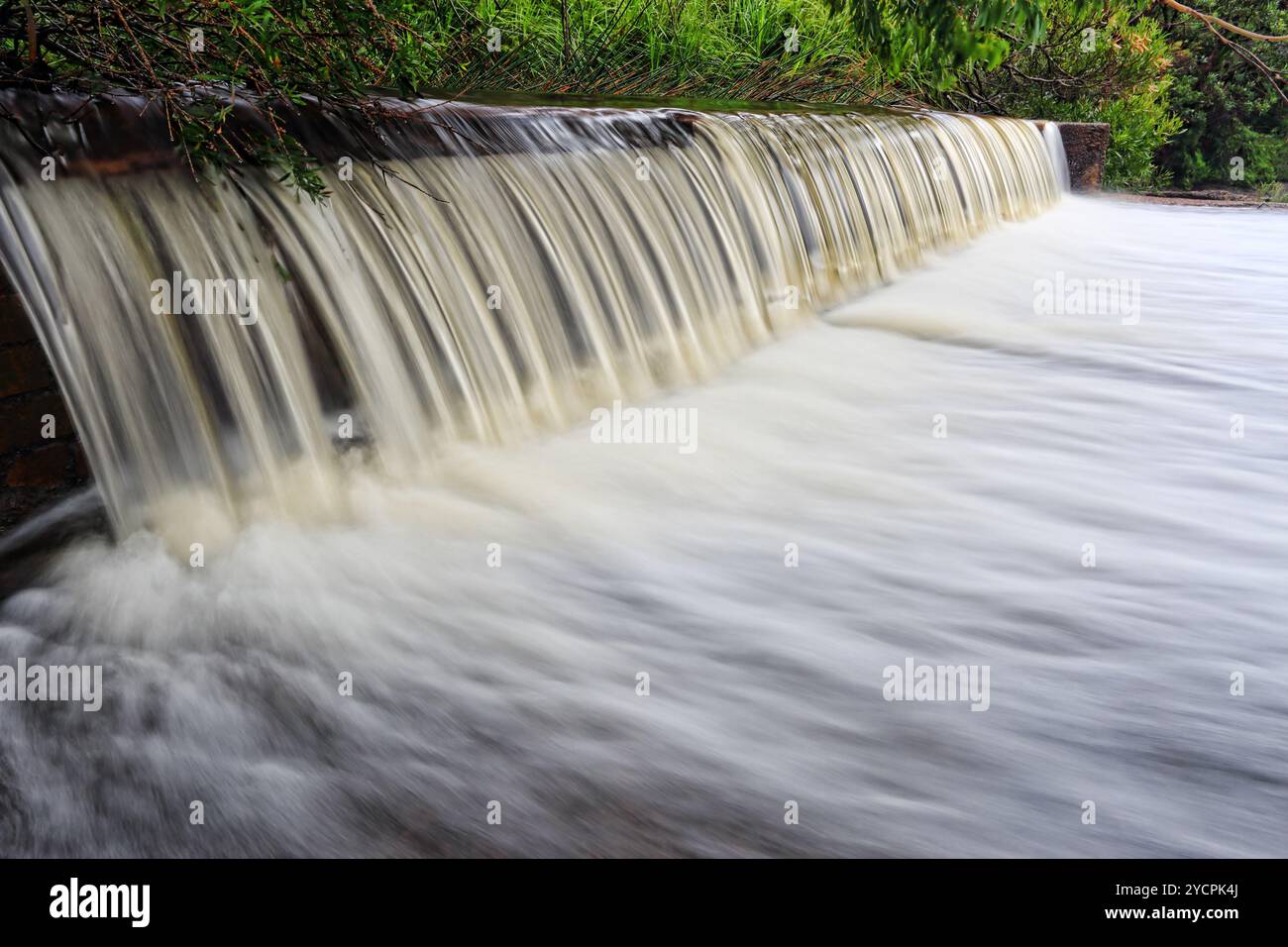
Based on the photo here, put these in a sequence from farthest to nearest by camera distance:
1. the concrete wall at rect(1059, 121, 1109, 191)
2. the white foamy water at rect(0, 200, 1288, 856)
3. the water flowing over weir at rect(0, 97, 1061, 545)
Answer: the concrete wall at rect(1059, 121, 1109, 191) → the water flowing over weir at rect(0, 97, 1061, 545) → the white foamy water at rect(0, 200, 1288, 856)

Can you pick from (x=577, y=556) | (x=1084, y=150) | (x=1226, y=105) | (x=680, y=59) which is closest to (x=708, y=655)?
(x=577, y=556)

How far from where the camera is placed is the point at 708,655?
8.53 feet

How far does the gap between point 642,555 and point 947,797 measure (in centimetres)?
119

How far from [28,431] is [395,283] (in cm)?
123

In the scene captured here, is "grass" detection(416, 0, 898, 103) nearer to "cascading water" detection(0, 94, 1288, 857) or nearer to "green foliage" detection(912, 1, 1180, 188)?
"cascading water" detection(0, 94, 1288, 857)

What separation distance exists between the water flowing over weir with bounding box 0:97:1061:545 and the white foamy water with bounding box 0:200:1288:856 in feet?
0.68

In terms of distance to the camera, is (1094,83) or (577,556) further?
(1094,83)

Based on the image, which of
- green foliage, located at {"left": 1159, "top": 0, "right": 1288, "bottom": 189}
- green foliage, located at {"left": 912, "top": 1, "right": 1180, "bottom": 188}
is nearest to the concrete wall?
green foliage, located at {"left": 912, "top": 1, "right": 1180, "bottom": 188}

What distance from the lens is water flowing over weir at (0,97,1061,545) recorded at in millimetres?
2775

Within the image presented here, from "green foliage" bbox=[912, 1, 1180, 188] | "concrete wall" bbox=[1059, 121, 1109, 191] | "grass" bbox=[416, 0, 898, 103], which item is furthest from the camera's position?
"green foliage" bbox=[912, 1, 1180, 188]

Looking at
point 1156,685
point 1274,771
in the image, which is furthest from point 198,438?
point 1274,771

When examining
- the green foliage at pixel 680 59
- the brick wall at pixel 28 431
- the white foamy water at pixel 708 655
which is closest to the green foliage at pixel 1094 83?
the green foliage at pixel 680 59

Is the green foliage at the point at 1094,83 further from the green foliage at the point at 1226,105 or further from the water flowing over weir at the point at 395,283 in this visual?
the water flowing over weir at the point at 395,283

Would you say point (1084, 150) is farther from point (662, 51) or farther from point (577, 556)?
point (577, 556)
